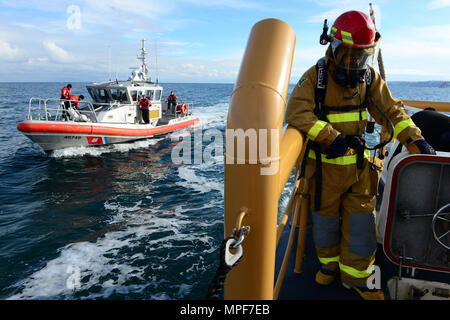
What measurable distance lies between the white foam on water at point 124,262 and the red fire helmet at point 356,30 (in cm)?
400

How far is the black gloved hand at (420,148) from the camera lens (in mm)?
1850

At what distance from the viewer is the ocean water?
4688mm

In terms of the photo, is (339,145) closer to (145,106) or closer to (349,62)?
(349,62)

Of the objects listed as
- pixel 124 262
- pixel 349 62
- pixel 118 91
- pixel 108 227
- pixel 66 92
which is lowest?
pixel 124 262

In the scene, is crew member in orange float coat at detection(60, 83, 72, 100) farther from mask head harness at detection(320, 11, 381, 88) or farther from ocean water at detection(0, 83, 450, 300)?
mask head harness at detection(320, 11, 381, 88)

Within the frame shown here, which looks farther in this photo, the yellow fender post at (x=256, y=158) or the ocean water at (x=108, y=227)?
the ocean water at (x=108, y=227)

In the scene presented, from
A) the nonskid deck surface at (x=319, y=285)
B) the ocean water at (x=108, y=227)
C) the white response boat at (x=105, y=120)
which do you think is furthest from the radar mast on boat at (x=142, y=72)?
the nonskid deck surface at (x=319, y=285)

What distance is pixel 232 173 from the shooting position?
1038 mm

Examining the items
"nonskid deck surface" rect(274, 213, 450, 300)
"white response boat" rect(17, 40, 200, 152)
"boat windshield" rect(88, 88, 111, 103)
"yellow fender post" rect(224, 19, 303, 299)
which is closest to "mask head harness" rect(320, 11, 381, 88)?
"yellow fender post" rect(224, 19, 303, 299)

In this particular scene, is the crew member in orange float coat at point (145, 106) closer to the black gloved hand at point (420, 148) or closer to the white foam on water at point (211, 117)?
the white foam on water at point (211, 117)

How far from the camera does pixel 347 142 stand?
2061mm

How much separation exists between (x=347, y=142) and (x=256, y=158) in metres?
1.31

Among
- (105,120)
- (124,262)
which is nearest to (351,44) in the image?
(124,262)

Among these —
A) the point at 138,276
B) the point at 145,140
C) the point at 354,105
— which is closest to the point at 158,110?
the point at 145,140
